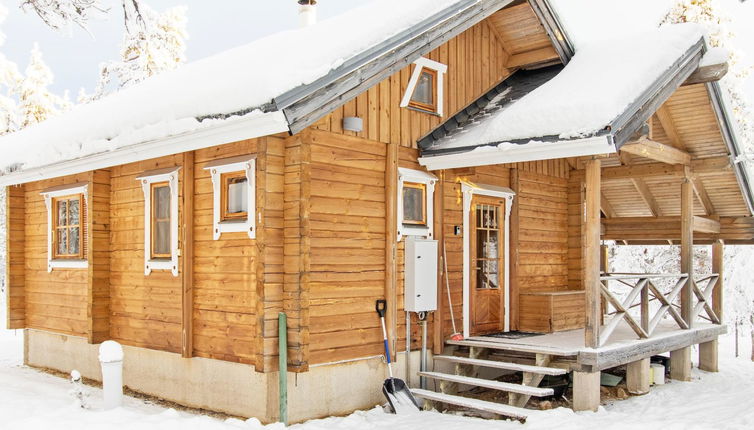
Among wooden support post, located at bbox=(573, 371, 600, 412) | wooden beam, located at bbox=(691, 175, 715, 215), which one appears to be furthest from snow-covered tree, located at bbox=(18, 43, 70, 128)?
wooden support post, located at bbox=(573, 371, 600, 412)

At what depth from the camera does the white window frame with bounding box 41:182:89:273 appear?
35.7 ft

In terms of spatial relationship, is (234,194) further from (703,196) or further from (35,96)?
(35,96)

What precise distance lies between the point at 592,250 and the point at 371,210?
265cm

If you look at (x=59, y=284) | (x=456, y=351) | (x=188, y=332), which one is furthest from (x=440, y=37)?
(x=59, y=284)

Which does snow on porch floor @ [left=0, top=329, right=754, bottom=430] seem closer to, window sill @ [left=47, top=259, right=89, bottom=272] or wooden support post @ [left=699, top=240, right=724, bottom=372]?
wooden support post @ [left=699, top=240, right=724, bottom=372]

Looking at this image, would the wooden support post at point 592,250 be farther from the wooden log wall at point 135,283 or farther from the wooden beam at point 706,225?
the wooden log wall at point 135,283

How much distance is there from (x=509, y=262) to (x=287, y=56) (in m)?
4.82

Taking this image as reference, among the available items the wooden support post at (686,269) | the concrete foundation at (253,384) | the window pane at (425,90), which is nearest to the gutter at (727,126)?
the wooden support post at (686,269)

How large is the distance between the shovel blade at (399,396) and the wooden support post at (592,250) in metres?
2.21

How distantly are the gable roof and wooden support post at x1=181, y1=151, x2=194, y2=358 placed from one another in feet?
1.82

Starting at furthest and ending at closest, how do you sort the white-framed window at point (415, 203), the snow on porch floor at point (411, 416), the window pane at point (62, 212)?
the window pane at point (62, 212) < the white-framed window at point (415, 203) < the snow on porch floor at point (411, 416)

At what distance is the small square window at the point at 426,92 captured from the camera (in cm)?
952

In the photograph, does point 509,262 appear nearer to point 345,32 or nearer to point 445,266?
point 445,266

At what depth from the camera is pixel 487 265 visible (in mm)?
10500
